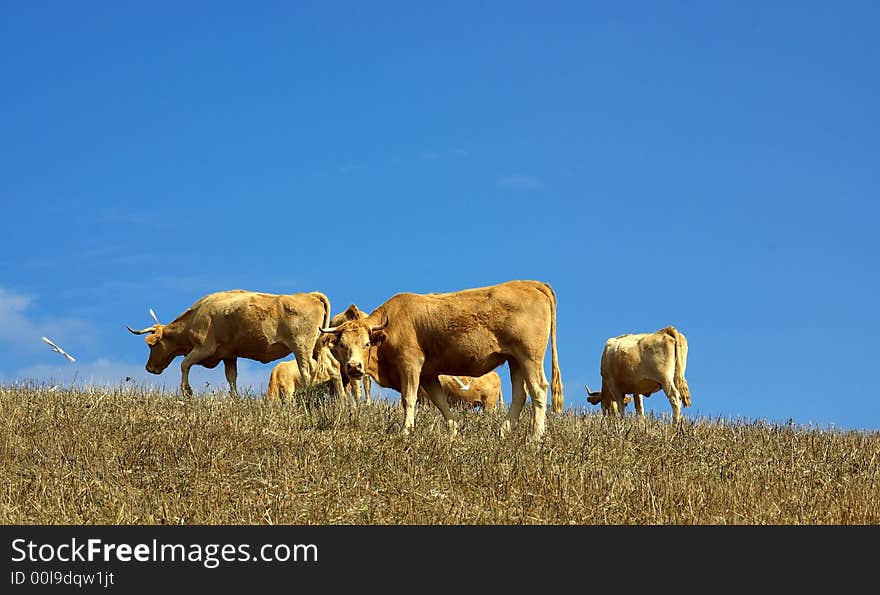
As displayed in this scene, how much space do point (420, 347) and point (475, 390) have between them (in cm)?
955

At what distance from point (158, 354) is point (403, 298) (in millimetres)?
8108

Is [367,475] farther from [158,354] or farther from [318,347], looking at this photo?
[158,354]

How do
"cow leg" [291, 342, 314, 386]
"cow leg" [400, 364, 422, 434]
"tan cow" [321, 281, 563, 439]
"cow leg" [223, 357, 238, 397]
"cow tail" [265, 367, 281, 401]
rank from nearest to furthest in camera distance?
"cow leg" [400, 364, 422, 434] < "tan cow" [321, 281, 563, 439] < "cow leg" [291, 342, 314, 386] < "cow leg" [223, 357, 238, 397] < "cow tail" [265, 367, 281, 401]

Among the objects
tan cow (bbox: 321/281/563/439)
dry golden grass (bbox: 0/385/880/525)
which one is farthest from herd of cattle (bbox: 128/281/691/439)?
dry golden grass (bbox: 0/385/880/525)

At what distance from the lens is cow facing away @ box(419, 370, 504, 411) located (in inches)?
929

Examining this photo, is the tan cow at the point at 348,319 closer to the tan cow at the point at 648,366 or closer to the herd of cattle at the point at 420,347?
the herd of cattle at the point at 420,347

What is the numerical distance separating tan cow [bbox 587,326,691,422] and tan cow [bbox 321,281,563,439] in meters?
9.15

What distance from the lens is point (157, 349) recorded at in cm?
2100

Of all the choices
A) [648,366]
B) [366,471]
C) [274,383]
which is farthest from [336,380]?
[648,366]

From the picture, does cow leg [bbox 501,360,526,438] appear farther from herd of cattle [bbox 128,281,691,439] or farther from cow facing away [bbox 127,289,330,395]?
cow facing away [bbox 127,289,330,395]

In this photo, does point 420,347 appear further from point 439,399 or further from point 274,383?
point 274,383

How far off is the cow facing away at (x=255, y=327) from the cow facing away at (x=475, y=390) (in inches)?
212

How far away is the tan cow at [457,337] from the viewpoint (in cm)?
1454

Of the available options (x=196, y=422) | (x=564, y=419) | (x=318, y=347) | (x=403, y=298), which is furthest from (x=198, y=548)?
(x=318, y=347)
